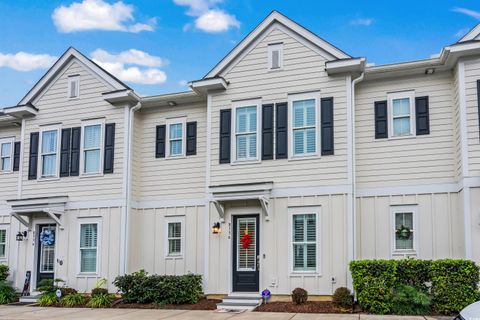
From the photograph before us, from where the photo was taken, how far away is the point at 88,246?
1761 cm

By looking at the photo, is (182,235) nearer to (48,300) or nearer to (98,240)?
(98,240)

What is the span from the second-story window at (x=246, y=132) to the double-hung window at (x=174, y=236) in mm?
3026

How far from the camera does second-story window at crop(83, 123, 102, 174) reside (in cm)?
1791

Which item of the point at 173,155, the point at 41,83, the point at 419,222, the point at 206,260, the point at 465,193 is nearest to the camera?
the point at 465,193

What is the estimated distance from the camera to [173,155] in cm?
1772

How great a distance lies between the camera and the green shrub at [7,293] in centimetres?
1741

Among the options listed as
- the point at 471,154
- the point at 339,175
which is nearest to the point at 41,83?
the point at 339,175

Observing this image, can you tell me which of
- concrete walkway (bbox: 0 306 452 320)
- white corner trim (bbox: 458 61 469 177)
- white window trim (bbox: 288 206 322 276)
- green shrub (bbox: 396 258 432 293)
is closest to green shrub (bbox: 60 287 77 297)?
concrete walkway (bbox: 0 306 452 320)

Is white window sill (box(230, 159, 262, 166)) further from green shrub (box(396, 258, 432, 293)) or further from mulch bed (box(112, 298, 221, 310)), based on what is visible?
green shrub (box(396, 258, 432, 293))

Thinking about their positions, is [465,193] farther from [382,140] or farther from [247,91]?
[247,91]

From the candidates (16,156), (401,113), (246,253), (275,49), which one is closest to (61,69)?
(16,156)

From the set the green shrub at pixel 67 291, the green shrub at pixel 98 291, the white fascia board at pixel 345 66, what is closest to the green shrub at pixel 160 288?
the green shrub at pixel 98 291

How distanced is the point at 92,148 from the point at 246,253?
6184 millimetres

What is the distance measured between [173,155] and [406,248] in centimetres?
756
